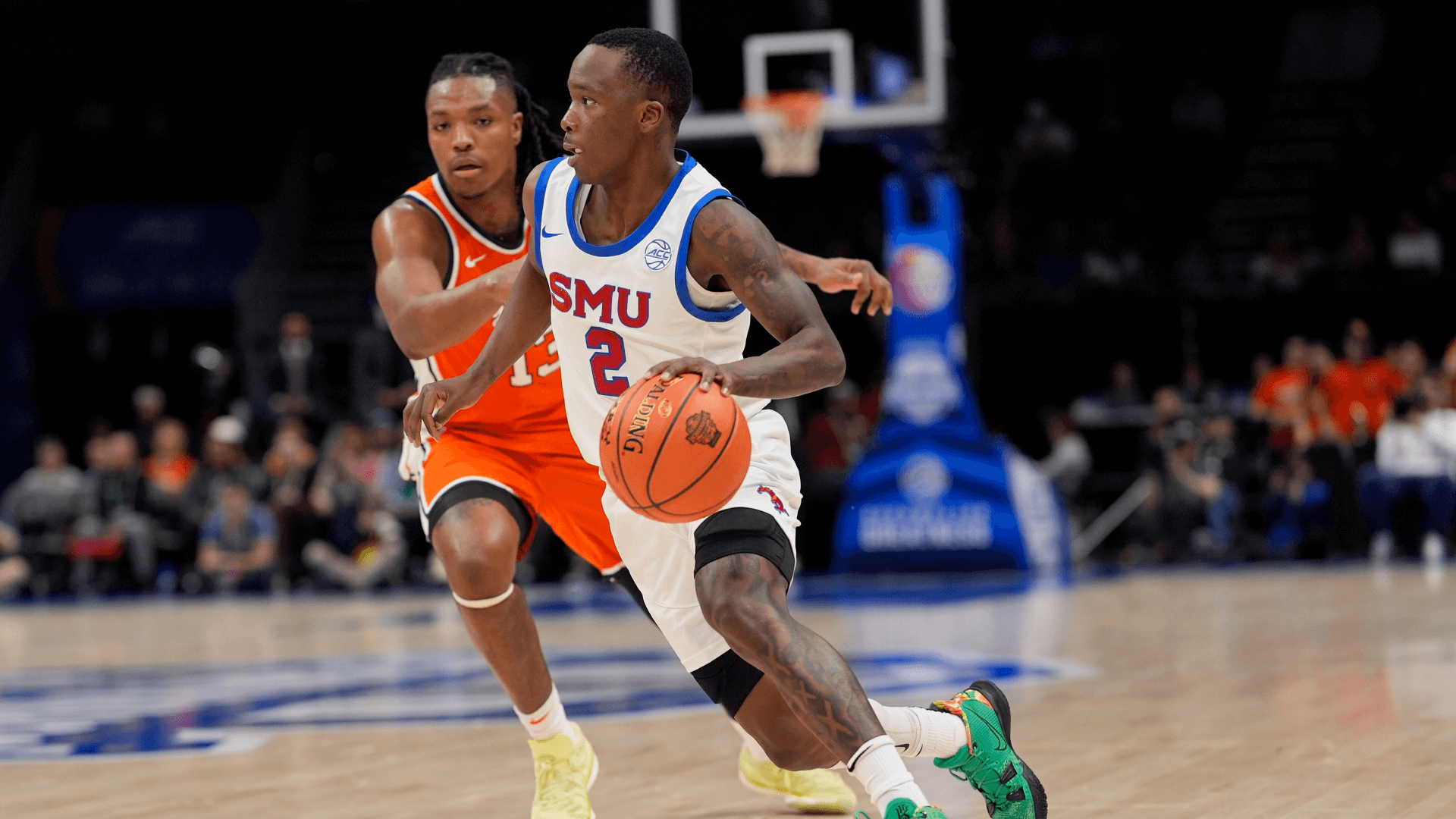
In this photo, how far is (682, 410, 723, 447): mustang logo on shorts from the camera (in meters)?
3.11

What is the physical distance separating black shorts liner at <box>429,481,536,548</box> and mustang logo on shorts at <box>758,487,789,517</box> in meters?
0.90

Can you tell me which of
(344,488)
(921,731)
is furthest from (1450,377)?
(921,731)

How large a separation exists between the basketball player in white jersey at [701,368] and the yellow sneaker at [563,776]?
0.48 meters

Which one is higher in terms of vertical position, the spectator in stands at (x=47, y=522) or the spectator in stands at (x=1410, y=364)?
the spectator in stands at (x=1410, y=364)

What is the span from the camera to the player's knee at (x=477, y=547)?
3975mm

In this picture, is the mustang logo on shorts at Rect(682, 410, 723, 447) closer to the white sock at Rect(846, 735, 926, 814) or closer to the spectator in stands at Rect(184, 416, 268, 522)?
the white sock at Rect(846, 735, 926, 814)

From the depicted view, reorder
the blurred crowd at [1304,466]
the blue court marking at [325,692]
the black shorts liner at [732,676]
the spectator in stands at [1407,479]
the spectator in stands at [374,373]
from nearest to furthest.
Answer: the black shorts liner at [732,676] < the blue court marking at [325,692] < the spectator in stands at [1407,479] < the blurred crowd at [1304,466] < the spectator in stands at [374,373]

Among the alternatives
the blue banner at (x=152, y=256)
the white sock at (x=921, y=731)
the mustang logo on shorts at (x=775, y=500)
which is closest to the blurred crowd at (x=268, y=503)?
the blue banner at (x=152, y=256)

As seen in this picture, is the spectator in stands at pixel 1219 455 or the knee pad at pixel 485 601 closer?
the knee pad at pixel 485 601

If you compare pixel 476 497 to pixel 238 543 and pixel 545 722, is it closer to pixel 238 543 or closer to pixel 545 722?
pixel 545 722

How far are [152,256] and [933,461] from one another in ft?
39.1

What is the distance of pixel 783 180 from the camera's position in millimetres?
19172

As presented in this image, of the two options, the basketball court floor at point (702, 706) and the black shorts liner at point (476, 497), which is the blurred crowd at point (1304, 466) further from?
the black shorts liner at point (476, 497)

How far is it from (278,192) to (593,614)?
39.1ft
